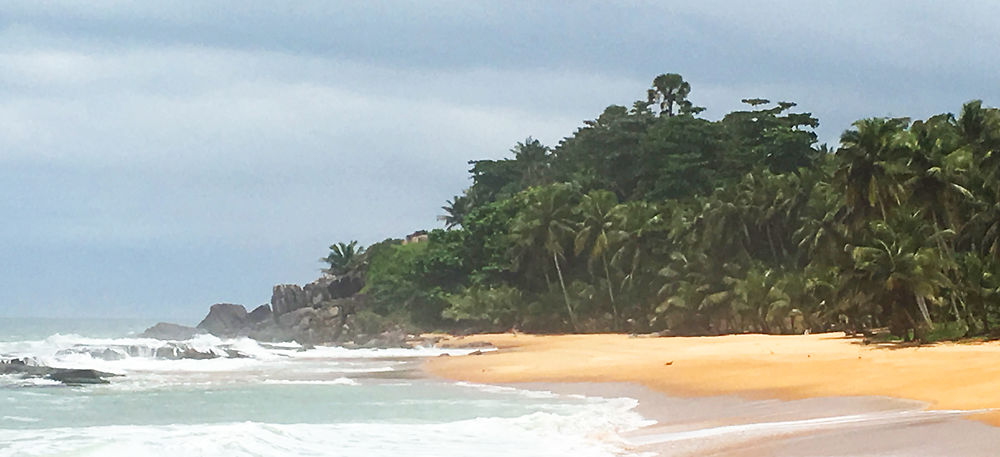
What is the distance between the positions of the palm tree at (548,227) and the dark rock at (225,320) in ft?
170

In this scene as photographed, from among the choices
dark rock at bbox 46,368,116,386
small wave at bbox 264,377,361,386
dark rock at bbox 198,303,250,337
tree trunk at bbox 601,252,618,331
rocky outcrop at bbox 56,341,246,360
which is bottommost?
small wave at bbox 264,377,361,386

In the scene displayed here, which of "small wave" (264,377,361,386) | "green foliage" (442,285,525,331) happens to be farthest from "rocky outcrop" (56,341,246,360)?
"green foliage" (442,285,525,331)

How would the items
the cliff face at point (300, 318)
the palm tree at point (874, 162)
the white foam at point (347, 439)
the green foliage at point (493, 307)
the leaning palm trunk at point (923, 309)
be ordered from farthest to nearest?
the cliff face at point (300, 318) < the green foliage at point (493, 307) < the palm tree at point (874, 162) < the leaning palm trunk at point (923, 309) < the white foam at point (347, 439)

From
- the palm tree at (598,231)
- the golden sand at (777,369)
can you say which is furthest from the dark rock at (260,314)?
the golden sand at (777,369)

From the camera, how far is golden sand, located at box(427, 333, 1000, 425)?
1632 centimetres

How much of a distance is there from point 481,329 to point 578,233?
1023cm

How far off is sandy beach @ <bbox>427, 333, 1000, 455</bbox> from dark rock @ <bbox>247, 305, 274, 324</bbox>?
2677 inches

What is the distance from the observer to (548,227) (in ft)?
204

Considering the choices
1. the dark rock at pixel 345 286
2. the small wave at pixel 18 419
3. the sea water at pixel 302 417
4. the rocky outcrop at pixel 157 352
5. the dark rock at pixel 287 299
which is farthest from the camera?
the dark rock at pixel 287 299

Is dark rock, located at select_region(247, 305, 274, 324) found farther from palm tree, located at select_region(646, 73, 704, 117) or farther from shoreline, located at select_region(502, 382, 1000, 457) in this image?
shoreline, located at select_region(502, 382, 1000, 457)

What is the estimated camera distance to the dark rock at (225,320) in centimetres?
10812

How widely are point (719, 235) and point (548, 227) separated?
1331 centimetres

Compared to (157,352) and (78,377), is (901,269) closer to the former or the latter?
(78,377)

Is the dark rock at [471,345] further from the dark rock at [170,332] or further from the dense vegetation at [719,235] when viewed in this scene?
the dark rock at [170,332]
